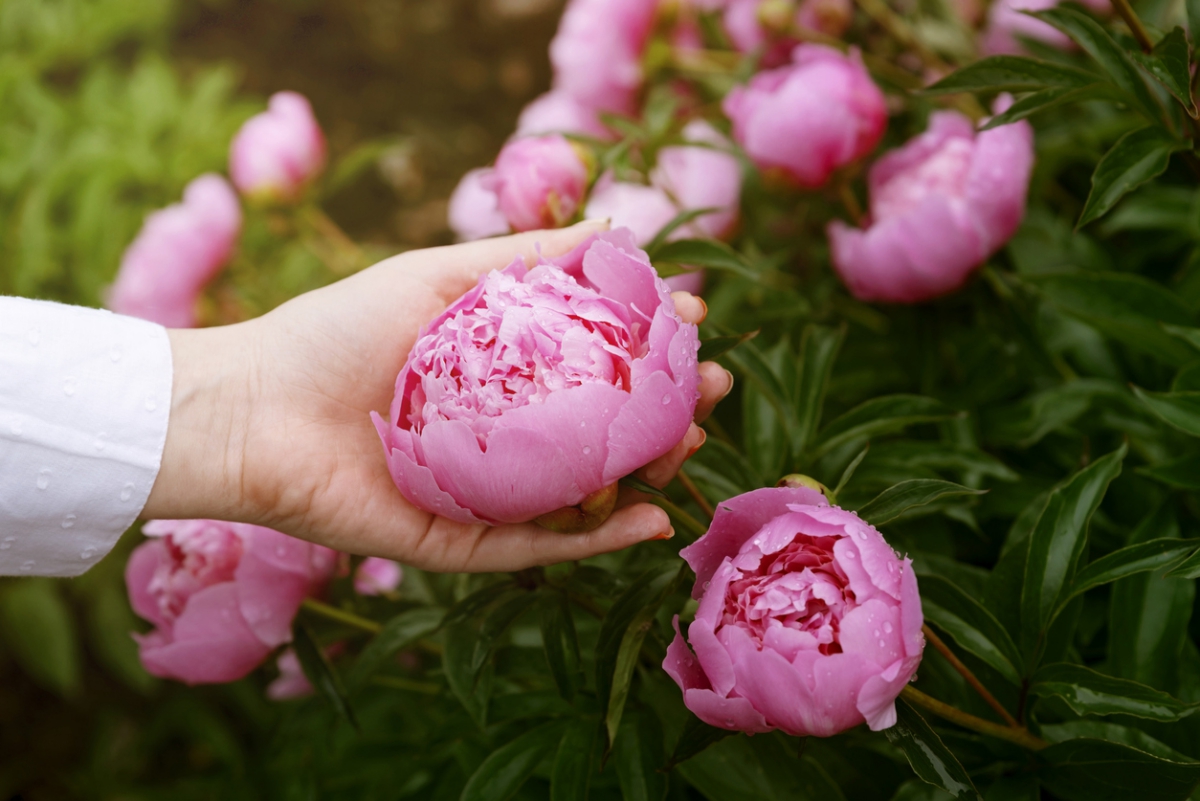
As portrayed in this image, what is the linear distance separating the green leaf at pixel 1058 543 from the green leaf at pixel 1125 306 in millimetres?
219

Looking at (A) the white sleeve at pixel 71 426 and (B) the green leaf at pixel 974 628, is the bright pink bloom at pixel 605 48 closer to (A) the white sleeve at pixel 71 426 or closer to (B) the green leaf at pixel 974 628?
(A) the white sleeve at pixel 71 426

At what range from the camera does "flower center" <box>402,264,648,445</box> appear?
2.13ft

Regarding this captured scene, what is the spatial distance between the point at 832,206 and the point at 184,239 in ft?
3.29

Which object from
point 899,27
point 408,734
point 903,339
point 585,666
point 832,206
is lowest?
point 408,734

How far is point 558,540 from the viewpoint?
71cm

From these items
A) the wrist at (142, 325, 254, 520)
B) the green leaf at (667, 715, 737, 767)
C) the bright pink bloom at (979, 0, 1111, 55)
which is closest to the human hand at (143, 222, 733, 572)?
the wrist at (142, 325, 254, 520)

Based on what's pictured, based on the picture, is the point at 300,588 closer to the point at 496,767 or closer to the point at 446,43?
the point at 496,767

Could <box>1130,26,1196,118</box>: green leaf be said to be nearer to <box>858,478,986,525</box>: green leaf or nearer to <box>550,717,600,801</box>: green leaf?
<box>858,478,986,525</box>: green leaf

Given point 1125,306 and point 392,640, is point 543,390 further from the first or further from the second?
point 1125,306

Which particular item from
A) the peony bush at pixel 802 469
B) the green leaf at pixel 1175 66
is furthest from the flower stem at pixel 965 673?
the green leaf at pixel 1175 66

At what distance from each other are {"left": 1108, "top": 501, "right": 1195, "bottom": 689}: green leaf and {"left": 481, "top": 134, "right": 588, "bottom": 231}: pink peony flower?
614 millimetres

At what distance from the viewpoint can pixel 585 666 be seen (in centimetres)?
91

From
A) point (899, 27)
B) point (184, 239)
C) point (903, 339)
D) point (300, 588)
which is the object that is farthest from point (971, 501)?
point (184, 239)

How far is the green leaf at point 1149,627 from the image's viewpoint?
80 cm
